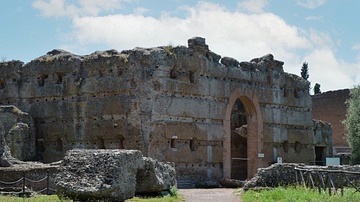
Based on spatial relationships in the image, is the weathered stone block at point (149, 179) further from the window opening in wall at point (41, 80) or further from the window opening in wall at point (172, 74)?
the window opening in wall at point (41, 80)

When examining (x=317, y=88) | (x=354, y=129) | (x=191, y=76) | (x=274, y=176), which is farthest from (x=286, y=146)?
(x=317, y=88)

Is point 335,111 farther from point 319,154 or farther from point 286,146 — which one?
point 286,146

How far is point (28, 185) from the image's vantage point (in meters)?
18.2

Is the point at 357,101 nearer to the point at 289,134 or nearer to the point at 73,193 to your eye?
the point at 289,134

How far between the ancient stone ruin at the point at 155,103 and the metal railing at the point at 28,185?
5253 millimetres

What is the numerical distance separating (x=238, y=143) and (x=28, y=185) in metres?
16.2

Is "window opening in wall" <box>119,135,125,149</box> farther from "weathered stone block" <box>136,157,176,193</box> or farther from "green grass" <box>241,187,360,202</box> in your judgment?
"green grass" <box>241,187,360,202</box>

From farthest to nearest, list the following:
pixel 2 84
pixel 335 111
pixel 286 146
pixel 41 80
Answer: pixel 335 111 < pixel 286 146 < pixel 2 84 < pixel 41 80

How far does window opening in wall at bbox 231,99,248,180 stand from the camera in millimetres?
31141

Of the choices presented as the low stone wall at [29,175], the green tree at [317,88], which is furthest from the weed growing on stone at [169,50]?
the green tree at [317,88]

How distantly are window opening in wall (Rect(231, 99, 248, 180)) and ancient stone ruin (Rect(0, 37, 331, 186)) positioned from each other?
354cm

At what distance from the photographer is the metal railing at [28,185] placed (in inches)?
666

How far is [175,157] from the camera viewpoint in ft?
76.5

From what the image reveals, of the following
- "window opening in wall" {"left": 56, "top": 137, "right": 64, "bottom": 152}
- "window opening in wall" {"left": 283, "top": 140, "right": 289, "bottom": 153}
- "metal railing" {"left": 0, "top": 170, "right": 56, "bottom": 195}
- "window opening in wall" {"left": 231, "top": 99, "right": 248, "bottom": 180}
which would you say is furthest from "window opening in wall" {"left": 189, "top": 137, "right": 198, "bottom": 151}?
"metal railing" {"left": 0, "top": 170, "right": 56, "bottom": 195}
